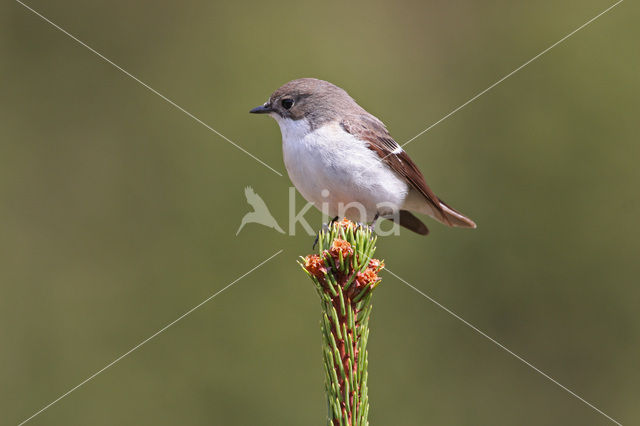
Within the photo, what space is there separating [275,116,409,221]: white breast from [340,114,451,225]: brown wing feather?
0.06 m

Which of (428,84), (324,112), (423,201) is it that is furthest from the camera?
(428,84)

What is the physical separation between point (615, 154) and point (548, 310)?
164 cm

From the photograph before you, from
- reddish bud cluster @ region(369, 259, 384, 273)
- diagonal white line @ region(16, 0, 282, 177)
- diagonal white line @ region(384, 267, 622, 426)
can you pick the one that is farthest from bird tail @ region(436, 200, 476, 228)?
reddish bud cluster @ region(369, 259, 384, 273)

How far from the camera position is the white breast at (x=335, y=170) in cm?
420

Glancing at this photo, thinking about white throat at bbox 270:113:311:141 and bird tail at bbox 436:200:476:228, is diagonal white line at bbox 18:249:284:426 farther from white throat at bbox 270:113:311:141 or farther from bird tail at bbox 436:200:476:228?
white throat at bbox 270:113:311:141

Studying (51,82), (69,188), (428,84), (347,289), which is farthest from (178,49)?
(347,289)

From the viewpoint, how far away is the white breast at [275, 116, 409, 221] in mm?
4199

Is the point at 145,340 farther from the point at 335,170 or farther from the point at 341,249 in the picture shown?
the point at 341,249

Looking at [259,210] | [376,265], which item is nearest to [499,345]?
[259,210]

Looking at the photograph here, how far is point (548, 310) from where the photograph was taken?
6203 mm

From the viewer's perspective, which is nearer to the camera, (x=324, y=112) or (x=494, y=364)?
(x=324, y=112)

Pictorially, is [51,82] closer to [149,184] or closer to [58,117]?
[58,117]

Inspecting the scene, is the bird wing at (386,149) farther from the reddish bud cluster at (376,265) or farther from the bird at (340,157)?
the reddish bud cluster at (376,265)

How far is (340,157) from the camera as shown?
4.23m
